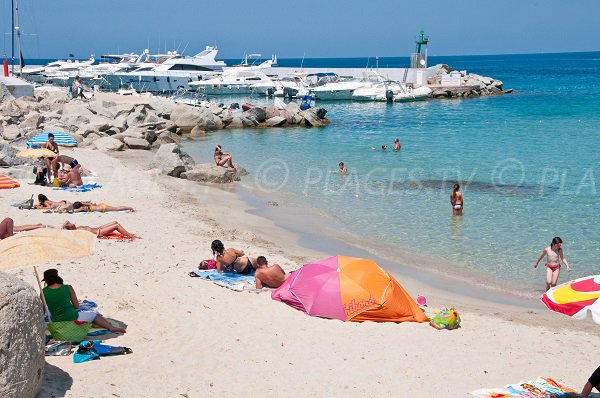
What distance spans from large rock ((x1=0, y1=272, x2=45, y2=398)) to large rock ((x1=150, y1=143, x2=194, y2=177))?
1635cm

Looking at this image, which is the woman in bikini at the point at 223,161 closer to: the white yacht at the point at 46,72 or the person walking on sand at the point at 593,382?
the person walking on sand at the point at 593,382

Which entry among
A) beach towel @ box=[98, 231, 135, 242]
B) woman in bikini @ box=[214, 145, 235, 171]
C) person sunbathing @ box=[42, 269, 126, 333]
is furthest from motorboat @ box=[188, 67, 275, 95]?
person sunbathing @ box=[42, 269, 126, 333]

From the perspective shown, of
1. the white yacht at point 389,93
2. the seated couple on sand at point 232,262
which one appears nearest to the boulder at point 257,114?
the white yacht at point 389,93

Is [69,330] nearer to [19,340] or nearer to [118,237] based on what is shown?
[19,340]

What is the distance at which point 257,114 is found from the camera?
135 ft

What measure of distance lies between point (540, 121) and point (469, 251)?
→ 32279mm

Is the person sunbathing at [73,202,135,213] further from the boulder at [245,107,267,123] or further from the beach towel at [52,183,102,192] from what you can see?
the boulder at [245,107,267,123]

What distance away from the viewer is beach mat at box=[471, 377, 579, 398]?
7598mm

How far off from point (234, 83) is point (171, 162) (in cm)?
4213

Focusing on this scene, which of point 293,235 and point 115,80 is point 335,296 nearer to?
point 293,235

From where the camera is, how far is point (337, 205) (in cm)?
1989

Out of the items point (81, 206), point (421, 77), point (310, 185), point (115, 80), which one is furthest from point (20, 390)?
point (421, 77)

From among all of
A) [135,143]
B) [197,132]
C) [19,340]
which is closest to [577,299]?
[19,340]

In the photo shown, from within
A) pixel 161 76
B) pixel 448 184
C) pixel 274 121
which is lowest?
pixel 448 184
